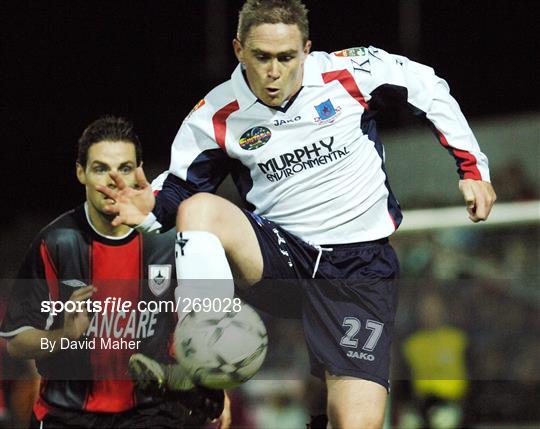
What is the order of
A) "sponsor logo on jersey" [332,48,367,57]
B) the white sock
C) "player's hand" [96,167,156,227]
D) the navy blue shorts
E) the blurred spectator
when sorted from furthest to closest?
the blurred spectator, "sponsor logo on jersey" [332,48,367,57], the navy blue shorts, "player's hand" [96,167,156,227], the white sock

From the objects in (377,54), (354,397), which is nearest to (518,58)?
(377,54)

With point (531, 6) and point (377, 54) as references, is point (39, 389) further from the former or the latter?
point (531, 6)

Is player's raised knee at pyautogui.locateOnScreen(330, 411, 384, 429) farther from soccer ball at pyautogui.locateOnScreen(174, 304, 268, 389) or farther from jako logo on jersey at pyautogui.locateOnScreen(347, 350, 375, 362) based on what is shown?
soccer ball at pyautogui.locateOnScreen(174, 304, 268, 389)

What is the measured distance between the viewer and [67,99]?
9.20 meters

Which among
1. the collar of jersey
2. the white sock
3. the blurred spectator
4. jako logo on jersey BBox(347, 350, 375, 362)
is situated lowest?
the blurred spectator

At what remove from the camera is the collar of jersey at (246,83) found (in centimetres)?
378

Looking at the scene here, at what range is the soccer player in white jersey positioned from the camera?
367 cm

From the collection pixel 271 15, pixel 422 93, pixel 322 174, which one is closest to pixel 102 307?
pixel 322 174

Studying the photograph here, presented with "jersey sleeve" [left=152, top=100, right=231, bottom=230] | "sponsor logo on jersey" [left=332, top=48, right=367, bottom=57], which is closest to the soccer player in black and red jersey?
"jersey sleeve" [left=152, top=100, right=231, bottom=230]

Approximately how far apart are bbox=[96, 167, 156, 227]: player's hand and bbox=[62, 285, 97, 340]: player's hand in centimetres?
64

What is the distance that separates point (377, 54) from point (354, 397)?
1275mm

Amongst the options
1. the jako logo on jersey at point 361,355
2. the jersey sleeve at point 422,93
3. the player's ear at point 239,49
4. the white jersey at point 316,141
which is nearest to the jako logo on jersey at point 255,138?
the white jersey at point 316,141

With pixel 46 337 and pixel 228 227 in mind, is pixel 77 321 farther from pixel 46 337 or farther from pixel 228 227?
pixel 228 227

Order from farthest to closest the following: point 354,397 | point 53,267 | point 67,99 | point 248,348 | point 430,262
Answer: point 67,99 < point 430,262 < point 53,267 < point 354,397 < point 248,348
